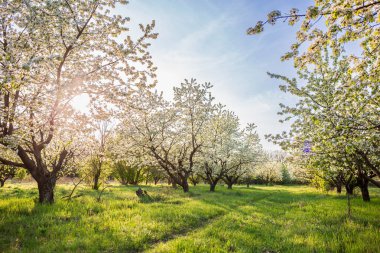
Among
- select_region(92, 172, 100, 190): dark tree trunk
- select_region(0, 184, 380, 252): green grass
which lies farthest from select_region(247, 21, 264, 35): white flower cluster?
select_region(92, 172, 100, 190): dark tree trunk

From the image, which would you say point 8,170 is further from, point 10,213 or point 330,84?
point 330,84

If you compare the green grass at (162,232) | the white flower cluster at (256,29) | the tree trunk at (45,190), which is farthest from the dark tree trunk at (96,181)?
the white flower cluster at (256,29)

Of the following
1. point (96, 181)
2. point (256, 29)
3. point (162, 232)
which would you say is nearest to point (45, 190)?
point (162, 232)

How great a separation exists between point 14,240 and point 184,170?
2438cm

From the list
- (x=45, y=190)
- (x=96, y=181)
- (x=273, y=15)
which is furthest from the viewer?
(x=96, y=181)

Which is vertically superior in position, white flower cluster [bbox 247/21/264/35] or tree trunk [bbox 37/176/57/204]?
white flower cluster [bbox 247/21/264/35]

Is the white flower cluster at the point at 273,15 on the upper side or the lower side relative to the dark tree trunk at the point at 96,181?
upper

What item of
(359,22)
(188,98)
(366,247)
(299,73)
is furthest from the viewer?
(188,98)

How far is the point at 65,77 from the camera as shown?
1139 centimetres

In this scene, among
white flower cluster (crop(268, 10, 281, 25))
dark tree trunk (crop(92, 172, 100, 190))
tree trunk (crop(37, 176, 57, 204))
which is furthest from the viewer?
dark tree trunk (crop(92, 172, 100, 190))

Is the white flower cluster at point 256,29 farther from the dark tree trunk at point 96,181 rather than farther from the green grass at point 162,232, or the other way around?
the dark tree trunk at point 96,181

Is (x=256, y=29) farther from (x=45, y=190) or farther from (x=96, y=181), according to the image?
(x=96, y=181)

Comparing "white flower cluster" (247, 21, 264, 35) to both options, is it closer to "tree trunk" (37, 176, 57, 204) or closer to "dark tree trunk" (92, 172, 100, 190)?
"tree trunk" (37, 176, 57, 204)

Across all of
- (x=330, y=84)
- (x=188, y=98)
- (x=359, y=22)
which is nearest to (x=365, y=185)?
(x=330, y=84)
